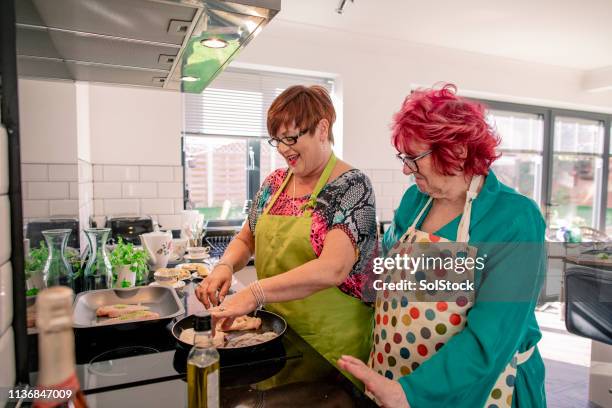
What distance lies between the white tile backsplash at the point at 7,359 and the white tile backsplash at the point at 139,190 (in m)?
2.29

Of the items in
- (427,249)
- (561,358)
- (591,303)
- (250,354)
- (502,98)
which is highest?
(502,98)

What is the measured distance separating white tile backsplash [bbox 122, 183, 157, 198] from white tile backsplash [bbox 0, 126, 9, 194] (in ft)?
7.51

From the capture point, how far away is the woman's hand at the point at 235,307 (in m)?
0.98

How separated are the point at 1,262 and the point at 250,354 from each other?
0.53 meters

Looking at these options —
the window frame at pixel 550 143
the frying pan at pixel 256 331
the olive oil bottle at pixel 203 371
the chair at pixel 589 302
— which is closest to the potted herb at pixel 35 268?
the frying pan at pixel 256 331

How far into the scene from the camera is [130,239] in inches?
104

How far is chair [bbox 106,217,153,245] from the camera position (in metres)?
2.64

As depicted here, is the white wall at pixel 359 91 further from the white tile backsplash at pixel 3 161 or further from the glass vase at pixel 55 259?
the white tile backsplash at pixel 3 161

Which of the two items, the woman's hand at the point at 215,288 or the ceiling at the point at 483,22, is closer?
the woman's hand at the point at 215,288

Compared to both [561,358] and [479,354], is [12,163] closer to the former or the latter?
[479,354]

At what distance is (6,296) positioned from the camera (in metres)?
0.75

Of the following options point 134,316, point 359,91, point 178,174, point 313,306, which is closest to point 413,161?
point 313,306

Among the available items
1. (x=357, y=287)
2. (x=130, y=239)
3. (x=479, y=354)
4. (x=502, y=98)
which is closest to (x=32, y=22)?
(x=357, y=287)

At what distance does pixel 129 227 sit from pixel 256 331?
1.82 meters
